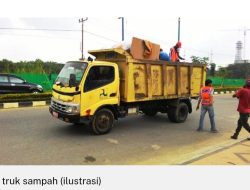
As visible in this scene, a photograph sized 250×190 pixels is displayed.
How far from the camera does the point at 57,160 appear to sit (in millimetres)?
6203

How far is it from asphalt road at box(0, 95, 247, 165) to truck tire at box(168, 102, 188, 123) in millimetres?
235

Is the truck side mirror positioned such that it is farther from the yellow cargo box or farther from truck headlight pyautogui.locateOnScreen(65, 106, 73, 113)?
the yellow cargo box

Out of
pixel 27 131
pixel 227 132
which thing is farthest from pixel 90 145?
pixel 227 132

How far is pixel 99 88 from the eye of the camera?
8.24 m

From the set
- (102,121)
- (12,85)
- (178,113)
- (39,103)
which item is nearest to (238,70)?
(12,85)

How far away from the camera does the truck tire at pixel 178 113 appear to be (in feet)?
35.6

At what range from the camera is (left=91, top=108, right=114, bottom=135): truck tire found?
8.35 m

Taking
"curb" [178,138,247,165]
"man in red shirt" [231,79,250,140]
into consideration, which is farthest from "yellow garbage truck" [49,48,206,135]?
"curb" [178,138,247,165]

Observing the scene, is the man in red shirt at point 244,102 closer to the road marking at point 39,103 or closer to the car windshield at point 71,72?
the car windshield at point 71,72

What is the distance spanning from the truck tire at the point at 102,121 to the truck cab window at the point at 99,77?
0.73 m

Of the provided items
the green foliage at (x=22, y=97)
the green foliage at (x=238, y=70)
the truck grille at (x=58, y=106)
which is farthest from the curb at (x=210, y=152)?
the green foliage at (x=238, y=70)

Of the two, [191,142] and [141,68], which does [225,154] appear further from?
[141,68]

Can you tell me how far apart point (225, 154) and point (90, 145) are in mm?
3057

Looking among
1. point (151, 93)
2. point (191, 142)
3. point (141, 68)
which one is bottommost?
point (191, 142)
